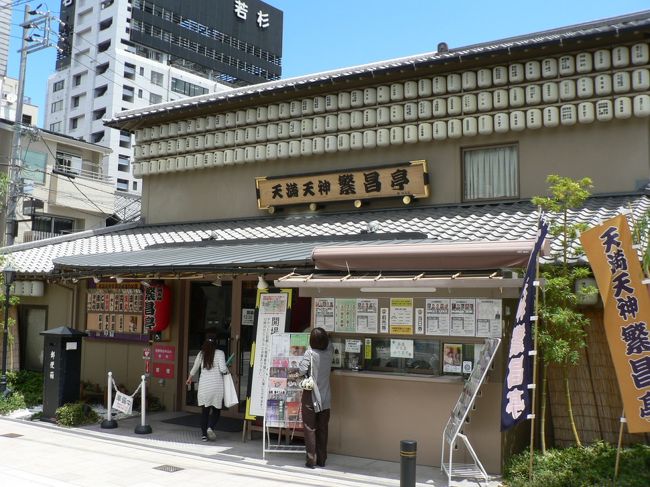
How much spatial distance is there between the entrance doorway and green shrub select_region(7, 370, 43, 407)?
3.56m

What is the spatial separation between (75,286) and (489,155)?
34.6 ft

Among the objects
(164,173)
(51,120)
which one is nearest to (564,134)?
(164,173)

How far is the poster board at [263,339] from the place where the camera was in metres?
10.1

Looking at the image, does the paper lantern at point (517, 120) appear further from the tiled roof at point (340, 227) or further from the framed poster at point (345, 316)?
the framed poster at point (345, 316)

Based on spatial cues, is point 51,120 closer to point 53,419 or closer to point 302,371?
point 53,419

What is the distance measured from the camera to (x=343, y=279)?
895 cm

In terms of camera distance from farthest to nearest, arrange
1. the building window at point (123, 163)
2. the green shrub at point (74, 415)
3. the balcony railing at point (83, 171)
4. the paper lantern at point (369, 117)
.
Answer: the building window at point (123, 163), the balcony railing at point (83, 171), the paper lantern at point (369, 117), the green shrub at point (74, 415)

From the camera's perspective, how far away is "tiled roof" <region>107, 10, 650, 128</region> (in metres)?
10.7

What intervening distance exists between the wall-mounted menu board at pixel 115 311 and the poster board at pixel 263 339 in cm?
469

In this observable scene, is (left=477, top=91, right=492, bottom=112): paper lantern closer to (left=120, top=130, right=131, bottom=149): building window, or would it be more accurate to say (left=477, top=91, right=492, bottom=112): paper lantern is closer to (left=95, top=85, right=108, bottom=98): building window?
(left=120, top=130, right=131, bottom=149): building window

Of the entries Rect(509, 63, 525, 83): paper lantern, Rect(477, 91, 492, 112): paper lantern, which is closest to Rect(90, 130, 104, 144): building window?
Rect(477, 91, 492, 112): paper lantern

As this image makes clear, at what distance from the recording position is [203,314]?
13.6 meters

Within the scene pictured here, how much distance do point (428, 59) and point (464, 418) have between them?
7.29 metres

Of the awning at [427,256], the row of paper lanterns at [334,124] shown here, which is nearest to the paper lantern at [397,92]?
the row of paper lanterns at [334,124]
